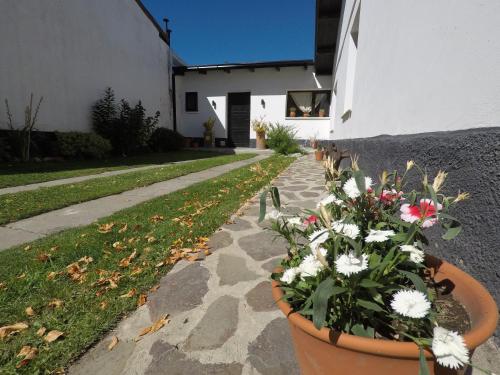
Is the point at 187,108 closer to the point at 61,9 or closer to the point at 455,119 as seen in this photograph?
the point at 61,9

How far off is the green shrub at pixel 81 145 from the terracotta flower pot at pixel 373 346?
8.29 metres

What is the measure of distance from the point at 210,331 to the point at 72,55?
9.50 metres

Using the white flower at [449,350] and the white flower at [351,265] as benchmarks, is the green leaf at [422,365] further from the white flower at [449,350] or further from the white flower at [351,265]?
the white flower at [351,265]

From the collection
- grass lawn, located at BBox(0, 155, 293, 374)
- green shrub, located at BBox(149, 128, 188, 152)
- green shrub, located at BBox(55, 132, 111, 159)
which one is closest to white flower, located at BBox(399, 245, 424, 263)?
grass lawn, located at BBox(0, 155, 293, 374)

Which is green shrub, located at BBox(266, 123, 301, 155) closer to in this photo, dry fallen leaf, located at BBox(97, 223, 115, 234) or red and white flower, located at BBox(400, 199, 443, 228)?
dry fallen leaf, located at BBox(97, 223, 115, 234)

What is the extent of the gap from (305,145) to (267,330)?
490 inches

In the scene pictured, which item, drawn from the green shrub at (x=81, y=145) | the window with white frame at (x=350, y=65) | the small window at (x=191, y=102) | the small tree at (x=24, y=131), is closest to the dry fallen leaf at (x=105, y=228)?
the window with white frame at (x=350, y=65)

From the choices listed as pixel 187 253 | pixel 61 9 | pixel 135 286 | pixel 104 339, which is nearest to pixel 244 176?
pixel 187 253

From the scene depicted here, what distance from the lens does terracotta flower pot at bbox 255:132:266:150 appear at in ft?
42.1

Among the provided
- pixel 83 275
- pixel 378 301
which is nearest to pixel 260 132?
pixel 83 275

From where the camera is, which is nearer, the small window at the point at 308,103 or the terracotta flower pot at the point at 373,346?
the terracotta flower pot at the point at 373,346

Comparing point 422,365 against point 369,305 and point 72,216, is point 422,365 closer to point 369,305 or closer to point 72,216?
point 369,305

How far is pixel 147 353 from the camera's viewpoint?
3.89ft

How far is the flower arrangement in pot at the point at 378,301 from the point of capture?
2.05 ft
